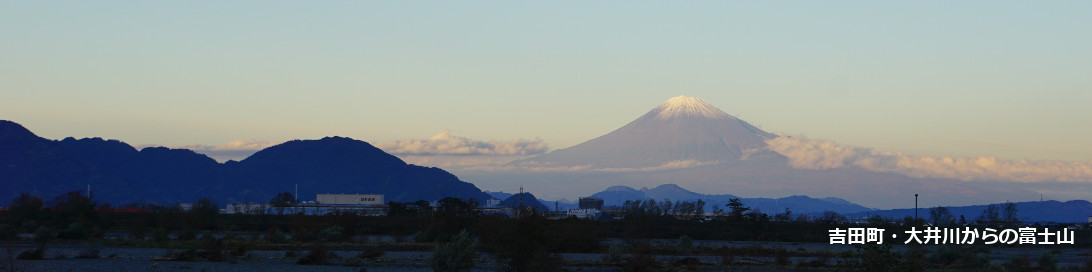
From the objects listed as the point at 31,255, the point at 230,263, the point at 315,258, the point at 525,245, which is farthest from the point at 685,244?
the point at 31,255

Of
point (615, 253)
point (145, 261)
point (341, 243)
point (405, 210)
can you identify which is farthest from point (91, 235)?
point (405, 210)

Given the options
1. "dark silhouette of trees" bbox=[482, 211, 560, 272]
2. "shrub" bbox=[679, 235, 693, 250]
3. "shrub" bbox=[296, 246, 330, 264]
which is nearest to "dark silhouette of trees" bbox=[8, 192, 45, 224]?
"shrub" bbox=[296, 246, 330, 264]

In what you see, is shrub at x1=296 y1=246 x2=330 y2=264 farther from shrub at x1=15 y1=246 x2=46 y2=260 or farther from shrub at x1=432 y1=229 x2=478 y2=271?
shrub at x1=432 y1=229 x2=478 y2=271

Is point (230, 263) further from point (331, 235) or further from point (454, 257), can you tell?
point (331, 235)

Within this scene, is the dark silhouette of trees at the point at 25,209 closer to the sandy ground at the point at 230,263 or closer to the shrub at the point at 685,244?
the sandy ground at the point at 230,263

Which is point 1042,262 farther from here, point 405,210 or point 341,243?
point 405,210

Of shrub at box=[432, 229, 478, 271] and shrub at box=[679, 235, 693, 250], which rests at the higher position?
shrub at box=[432, 229, 478, 271]

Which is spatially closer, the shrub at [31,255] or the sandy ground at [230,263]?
the sandy ground at [230,263]

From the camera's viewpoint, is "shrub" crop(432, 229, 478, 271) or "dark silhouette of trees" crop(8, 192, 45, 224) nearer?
"shrub" crop(432, 229, 478, 271)

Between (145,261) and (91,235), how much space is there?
25853 mm

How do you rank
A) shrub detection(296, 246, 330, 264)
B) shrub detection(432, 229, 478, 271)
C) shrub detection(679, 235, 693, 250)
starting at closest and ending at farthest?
shrub detection(432, 229, 478, 271) → shrub detection(296, 246, 330, 264) → shrub detection(679, 235, 693, 250)

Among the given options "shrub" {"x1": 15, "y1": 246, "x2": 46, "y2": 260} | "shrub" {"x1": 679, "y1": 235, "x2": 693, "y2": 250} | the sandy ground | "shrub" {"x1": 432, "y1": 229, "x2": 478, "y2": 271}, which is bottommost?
"shrub" {"x1": 679, "y1": 235, "x2": 693, "y2": 250}

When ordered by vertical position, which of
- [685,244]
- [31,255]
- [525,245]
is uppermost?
[525,245]

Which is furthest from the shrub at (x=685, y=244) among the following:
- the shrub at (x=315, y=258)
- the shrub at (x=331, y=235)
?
the shrub at (x=315, y=258)
